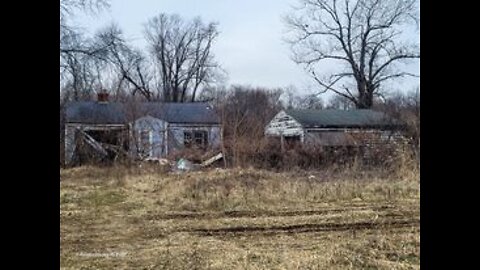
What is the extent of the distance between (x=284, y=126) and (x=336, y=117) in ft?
8.79

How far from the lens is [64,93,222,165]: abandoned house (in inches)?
883

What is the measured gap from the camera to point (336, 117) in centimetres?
2673

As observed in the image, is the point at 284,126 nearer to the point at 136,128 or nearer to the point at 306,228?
the point at 136,128

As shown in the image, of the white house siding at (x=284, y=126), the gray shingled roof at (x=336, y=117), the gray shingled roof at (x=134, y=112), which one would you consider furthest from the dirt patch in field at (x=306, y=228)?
the white house siding at (x=284, y=126)

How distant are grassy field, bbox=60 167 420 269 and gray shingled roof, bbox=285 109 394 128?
1096cm

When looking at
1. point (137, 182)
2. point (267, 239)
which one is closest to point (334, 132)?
point (137, 182)

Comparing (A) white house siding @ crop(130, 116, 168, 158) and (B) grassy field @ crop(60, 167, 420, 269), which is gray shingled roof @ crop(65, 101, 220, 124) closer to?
(A) white house siding @ crop(130, 116, 168, 158)

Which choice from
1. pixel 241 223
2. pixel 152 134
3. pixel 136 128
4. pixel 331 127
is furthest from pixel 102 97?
pixel 241 223

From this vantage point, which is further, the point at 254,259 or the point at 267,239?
the point at 267,239

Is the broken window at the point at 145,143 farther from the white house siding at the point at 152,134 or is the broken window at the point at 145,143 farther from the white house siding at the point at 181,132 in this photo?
the white house siding at the point at 181,132

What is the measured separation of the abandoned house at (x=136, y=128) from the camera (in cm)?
2242
